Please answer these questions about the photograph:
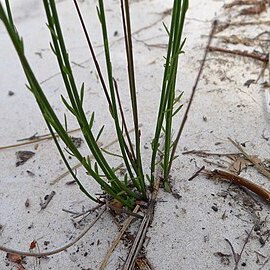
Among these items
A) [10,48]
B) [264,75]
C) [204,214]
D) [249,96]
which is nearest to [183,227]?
[204,214]

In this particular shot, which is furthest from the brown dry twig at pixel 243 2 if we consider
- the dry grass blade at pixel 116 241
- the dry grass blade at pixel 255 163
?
the dry grass blade at pixel 116 241

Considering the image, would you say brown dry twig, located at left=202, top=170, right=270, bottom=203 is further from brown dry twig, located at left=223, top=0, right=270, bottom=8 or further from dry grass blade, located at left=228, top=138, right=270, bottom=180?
brown dry twig, located at left=223, top=0, right=270, bottom=8

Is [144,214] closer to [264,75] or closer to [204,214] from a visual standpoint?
[204,214]

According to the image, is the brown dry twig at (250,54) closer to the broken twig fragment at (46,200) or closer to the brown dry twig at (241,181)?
the brown dry twig at (241,181)

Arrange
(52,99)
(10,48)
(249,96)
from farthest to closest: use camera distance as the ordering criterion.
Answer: (10,48) → (52,99) → (249,96)

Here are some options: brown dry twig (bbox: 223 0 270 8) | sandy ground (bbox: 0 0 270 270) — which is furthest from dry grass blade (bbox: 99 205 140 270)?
brown dry twig (bbox: 223 0 270 8)

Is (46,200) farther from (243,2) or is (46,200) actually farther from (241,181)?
(243,2)

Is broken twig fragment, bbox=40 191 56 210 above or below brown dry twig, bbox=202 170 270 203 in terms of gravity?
below
